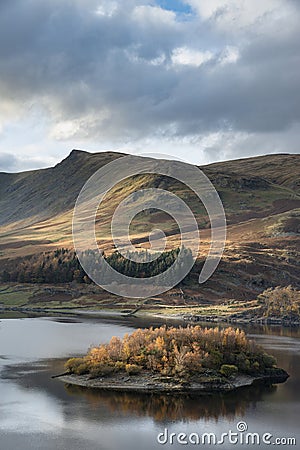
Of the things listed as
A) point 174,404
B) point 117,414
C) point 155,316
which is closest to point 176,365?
point 174,404

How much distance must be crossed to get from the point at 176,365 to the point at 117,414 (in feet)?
51.1

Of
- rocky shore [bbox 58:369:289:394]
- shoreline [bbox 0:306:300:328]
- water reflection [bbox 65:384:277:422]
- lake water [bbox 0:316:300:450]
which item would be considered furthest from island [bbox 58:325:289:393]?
shoreline [bbox 0:306:300:328]

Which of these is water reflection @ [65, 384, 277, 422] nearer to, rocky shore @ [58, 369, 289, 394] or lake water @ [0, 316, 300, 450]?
lake water @ [0, 316, 300, 450]

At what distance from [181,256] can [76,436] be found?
5589 inches

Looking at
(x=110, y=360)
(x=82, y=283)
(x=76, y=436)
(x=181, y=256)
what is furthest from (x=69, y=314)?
(x=76, y=436)

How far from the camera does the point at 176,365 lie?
77562mm

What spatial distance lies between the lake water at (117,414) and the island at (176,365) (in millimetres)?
2894

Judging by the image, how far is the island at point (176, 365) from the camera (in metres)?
75.6

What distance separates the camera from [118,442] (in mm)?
54656

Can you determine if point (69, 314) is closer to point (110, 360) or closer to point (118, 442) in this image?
point (110, 360)

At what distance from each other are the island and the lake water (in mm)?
2894

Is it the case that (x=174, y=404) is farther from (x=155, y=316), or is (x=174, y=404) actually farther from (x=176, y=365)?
(x=155, y=316)

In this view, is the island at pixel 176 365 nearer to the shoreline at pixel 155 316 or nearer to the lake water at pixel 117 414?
the lake water at pixel 117 414

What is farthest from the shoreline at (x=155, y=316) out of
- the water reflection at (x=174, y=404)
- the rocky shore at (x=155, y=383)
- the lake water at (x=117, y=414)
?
the water reflection at (x=174, y=404)
